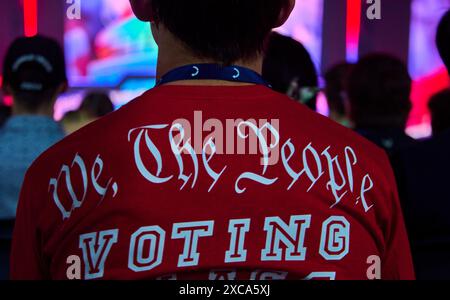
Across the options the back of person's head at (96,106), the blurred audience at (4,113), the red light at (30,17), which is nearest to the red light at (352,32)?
the red light at (30,17)

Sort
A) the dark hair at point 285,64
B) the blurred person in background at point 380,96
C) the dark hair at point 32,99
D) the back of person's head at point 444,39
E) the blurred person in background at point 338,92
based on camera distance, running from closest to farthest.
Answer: the back of person's head at point 444,39
the dark hair at point 285,64
the dark hair at point 32,99
the blurred person in background at point 380,96
the blurred person in background at point 338,92

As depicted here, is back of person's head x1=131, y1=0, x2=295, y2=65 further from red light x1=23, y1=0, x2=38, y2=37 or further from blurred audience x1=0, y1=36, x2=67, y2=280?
red light x1=23, y1=0, x2=38, y2=37

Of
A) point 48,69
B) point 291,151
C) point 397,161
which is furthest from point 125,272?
point 48,69

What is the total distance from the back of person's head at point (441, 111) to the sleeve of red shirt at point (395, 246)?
1537 mm

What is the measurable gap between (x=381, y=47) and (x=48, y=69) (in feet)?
22.1

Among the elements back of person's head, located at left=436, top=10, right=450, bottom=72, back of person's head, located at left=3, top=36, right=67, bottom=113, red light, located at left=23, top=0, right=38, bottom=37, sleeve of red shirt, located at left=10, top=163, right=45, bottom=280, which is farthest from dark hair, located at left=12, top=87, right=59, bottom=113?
red light, located at left=23, top=0, right=38, bottom=37

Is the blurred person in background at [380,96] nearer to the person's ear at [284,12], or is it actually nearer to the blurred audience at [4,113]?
the person's ear at [284,12]

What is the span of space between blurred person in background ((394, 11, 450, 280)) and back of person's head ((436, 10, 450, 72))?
12.4 inches

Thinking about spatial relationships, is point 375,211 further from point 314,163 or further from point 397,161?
point 397,161

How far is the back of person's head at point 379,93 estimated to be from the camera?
109 inches

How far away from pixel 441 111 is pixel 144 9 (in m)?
1.73

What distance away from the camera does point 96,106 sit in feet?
12.8

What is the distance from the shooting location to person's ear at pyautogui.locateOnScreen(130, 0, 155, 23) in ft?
3.86

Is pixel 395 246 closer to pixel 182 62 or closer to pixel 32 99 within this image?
pixel 182 62
